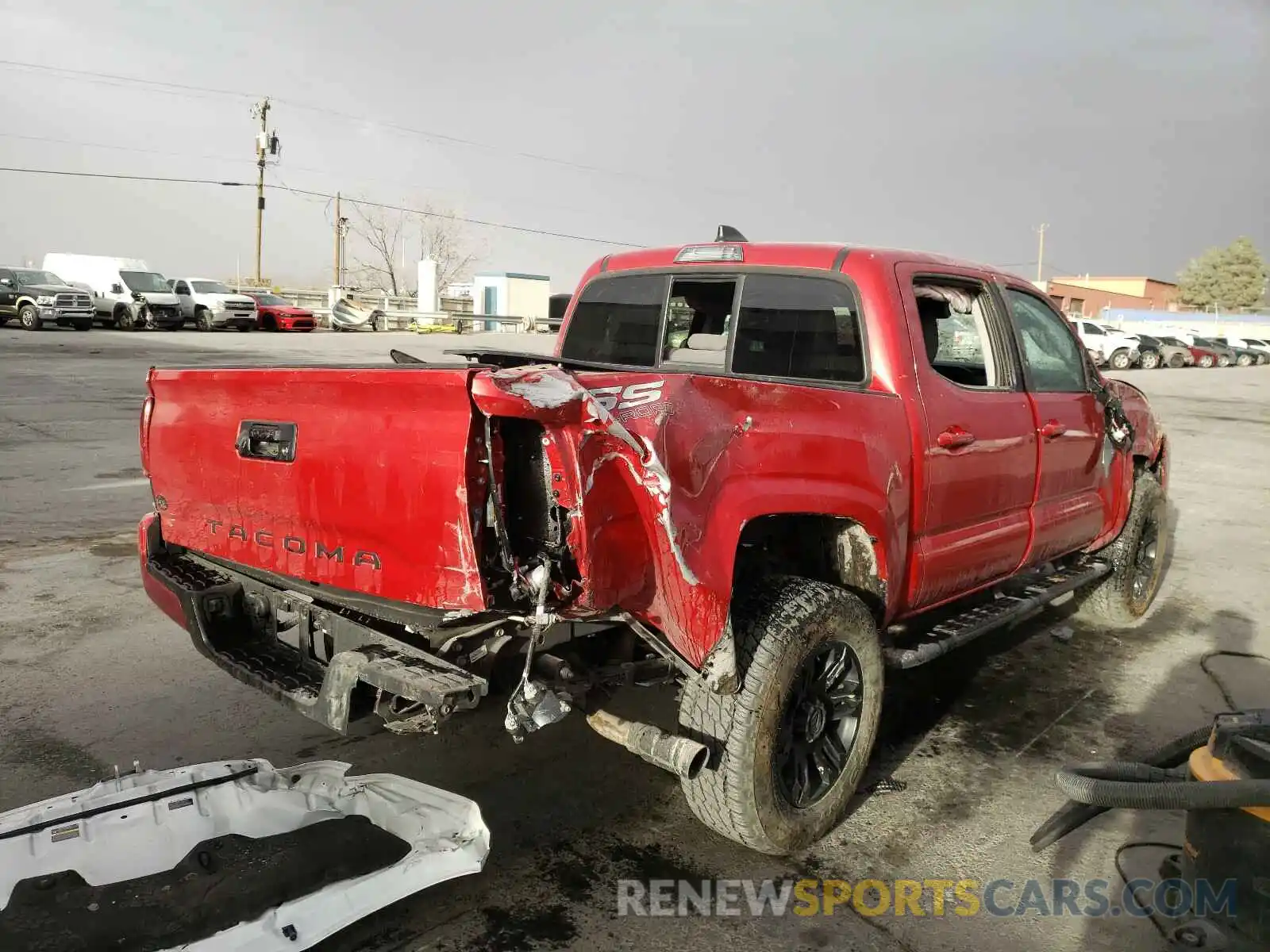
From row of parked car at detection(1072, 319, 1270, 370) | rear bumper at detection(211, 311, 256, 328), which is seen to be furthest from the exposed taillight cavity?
rear bumper at detection(211, 311, 256, 328)

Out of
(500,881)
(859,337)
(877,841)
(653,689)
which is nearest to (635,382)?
(859,337)

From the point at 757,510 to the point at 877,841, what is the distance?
131cm

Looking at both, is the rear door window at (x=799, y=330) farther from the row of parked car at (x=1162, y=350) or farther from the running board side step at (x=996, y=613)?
the row of parked car at (x=1162, y=350)

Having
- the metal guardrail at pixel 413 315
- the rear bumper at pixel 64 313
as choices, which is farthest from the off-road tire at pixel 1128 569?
the metal guardrail at pixel 413 315

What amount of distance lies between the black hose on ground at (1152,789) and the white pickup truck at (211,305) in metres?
33.7

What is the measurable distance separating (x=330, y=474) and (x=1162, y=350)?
41790 mm

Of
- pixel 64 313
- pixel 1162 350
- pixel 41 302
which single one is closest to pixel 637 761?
pixel 64 313

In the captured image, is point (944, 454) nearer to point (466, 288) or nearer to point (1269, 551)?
point (1269, 551)

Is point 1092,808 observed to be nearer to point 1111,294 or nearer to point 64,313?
point 64,313

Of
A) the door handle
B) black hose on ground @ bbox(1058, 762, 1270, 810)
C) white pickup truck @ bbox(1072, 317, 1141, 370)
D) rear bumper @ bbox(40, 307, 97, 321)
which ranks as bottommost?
black hose on ground @ bbox(1058, 762, 1270, 810)

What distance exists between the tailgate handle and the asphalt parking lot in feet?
1.61

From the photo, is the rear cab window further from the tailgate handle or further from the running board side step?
the tailgate handle

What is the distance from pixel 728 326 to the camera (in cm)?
406

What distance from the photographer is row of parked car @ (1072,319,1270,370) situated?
35062mm
